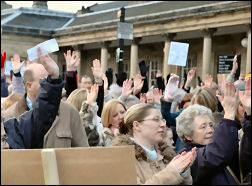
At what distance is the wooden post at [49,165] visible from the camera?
2076 mm

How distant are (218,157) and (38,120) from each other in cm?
159

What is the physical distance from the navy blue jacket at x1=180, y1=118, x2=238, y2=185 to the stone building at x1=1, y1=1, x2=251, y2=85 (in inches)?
612

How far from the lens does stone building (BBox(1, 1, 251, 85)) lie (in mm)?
25264

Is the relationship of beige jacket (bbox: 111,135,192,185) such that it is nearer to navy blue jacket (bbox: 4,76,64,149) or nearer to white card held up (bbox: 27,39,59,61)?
navy blue jacket (bbox: 4,76,64,149)

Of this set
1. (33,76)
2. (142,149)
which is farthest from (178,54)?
(33,76)

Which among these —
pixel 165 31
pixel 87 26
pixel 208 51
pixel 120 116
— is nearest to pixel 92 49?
pixel 87 26

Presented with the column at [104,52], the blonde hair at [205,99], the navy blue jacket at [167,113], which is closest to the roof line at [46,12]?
the column at [104,52]

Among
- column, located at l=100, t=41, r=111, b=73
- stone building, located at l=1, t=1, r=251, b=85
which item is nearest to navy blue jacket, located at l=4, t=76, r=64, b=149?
stone building, located at l=1, t=1, r=251, b=85

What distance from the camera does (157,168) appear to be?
3.78 metres

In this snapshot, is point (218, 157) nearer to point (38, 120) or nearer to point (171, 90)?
point (38, 120)

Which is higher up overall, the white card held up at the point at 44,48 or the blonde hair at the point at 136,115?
the white card held up at the point at 44,48

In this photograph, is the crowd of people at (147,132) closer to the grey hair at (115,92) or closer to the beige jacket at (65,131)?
the beige jacket at (65,131)

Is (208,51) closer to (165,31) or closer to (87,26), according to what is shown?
(165,31)

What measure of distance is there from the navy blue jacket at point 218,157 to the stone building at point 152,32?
1553 cm
